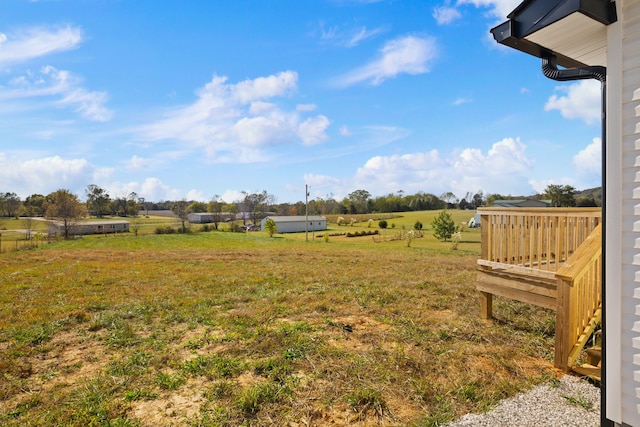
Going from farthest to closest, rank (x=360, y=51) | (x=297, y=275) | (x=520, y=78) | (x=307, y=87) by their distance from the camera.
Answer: (x=307, y=87) → (x=360, y=51) → (x=297, y=275) → (x=520, y=78)

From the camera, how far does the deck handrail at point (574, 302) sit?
3400mm

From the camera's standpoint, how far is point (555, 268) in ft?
13.6

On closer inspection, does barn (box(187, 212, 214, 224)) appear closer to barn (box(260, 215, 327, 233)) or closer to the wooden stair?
barn (box(260, 215, 327, 233))

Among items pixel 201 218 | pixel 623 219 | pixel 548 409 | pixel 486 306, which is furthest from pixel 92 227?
pixel 623 219

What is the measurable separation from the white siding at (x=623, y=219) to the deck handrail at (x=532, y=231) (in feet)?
6.27

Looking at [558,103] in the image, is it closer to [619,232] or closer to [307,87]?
[619,232]

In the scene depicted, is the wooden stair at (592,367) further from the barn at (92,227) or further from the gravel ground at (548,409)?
the barn at (92,227)

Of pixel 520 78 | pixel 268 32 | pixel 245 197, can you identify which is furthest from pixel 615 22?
pixel 245 197

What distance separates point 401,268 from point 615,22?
9.03 m

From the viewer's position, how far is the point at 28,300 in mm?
7031

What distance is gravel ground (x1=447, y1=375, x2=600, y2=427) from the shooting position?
8.18 feet

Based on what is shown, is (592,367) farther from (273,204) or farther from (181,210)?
(273,204)

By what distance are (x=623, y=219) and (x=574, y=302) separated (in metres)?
1.73

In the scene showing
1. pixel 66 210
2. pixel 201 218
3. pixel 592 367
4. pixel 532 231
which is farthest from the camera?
pixel 201 218
